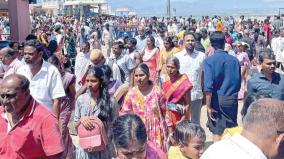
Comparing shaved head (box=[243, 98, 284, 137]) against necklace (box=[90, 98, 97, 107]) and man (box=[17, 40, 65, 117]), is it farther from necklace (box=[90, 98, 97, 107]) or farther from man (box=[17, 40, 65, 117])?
man (box=[17, 40, 65, 117])

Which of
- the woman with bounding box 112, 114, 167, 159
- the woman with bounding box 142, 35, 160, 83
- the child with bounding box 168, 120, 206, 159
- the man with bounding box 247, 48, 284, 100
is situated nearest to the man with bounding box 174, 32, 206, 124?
the man with bounding box 247, 48, 284, 100

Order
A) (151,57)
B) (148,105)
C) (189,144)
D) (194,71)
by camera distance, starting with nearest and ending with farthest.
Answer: (189,144)
(148,105)
(194,71)
(151,57)

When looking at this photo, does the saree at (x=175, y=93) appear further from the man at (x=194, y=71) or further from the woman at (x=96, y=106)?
the man at (x=194, y=71)

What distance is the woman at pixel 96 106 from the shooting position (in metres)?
5.00

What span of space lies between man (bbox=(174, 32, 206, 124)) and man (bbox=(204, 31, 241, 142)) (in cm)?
71

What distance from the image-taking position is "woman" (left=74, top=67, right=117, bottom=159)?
5.00 metres

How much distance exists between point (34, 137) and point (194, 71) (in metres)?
3.92

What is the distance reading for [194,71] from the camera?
7.21m

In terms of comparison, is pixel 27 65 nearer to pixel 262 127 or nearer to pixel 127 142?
pixel 127 142

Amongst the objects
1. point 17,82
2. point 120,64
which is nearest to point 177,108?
point 17,82

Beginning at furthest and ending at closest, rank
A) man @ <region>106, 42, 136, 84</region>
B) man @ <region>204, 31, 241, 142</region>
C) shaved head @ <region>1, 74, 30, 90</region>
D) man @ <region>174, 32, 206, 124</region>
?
1. man @ <region>106, 42, 136, 84</region>
2. man @ <region>174, 32, 206, 124</region>
3. man @ <region>204, 31, 241, 142</region>
4. shaved head @ <region>1, 74, 30, 90</region>

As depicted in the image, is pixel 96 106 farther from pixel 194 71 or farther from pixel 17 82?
pixel 194 71

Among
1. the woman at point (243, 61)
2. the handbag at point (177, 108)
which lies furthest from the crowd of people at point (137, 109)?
the woman at point (243, 61)

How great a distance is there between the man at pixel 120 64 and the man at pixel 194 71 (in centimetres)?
120
